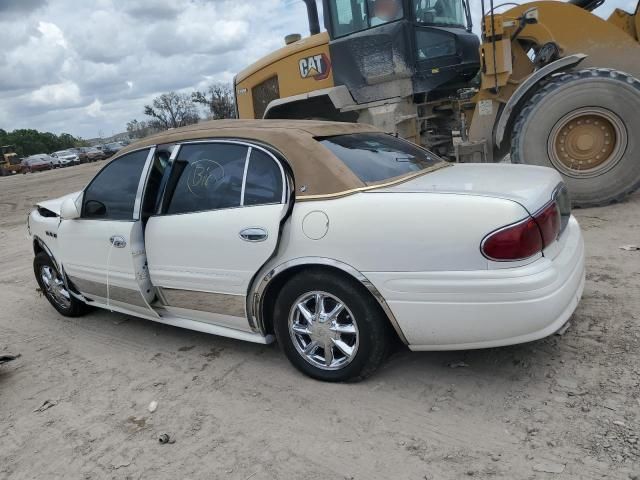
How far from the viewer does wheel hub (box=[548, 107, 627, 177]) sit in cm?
627

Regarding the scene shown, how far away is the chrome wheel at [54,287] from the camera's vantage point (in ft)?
16.4

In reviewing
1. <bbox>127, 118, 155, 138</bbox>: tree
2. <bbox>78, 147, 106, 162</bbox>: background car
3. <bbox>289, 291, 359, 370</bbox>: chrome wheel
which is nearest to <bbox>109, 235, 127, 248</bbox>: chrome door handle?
<bbox>289, 291, 359, 370</bbox>: chrome wheel

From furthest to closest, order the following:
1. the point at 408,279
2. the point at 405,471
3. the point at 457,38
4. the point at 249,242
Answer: the point at 457,38
the point at 249,242
the point at 408,279
the point at 405,471

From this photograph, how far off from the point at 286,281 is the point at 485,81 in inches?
198

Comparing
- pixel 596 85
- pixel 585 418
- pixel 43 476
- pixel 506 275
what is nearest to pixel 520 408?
pixel 585 418

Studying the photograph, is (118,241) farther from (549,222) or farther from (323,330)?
(549,222)

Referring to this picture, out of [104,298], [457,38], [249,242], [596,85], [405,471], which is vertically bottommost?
[405,471]

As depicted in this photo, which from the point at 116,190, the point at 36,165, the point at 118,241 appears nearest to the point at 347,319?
the point at 118,241

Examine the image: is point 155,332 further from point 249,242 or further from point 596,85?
point 596,85

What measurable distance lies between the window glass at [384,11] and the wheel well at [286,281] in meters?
5.51

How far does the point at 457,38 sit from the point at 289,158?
5.38 meters

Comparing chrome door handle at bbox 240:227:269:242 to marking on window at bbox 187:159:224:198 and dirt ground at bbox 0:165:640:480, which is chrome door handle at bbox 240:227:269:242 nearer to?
marking on window at bbox 187:159:224:198

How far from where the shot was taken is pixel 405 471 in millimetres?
2434

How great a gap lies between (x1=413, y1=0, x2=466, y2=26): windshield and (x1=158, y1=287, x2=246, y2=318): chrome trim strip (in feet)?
18.6
